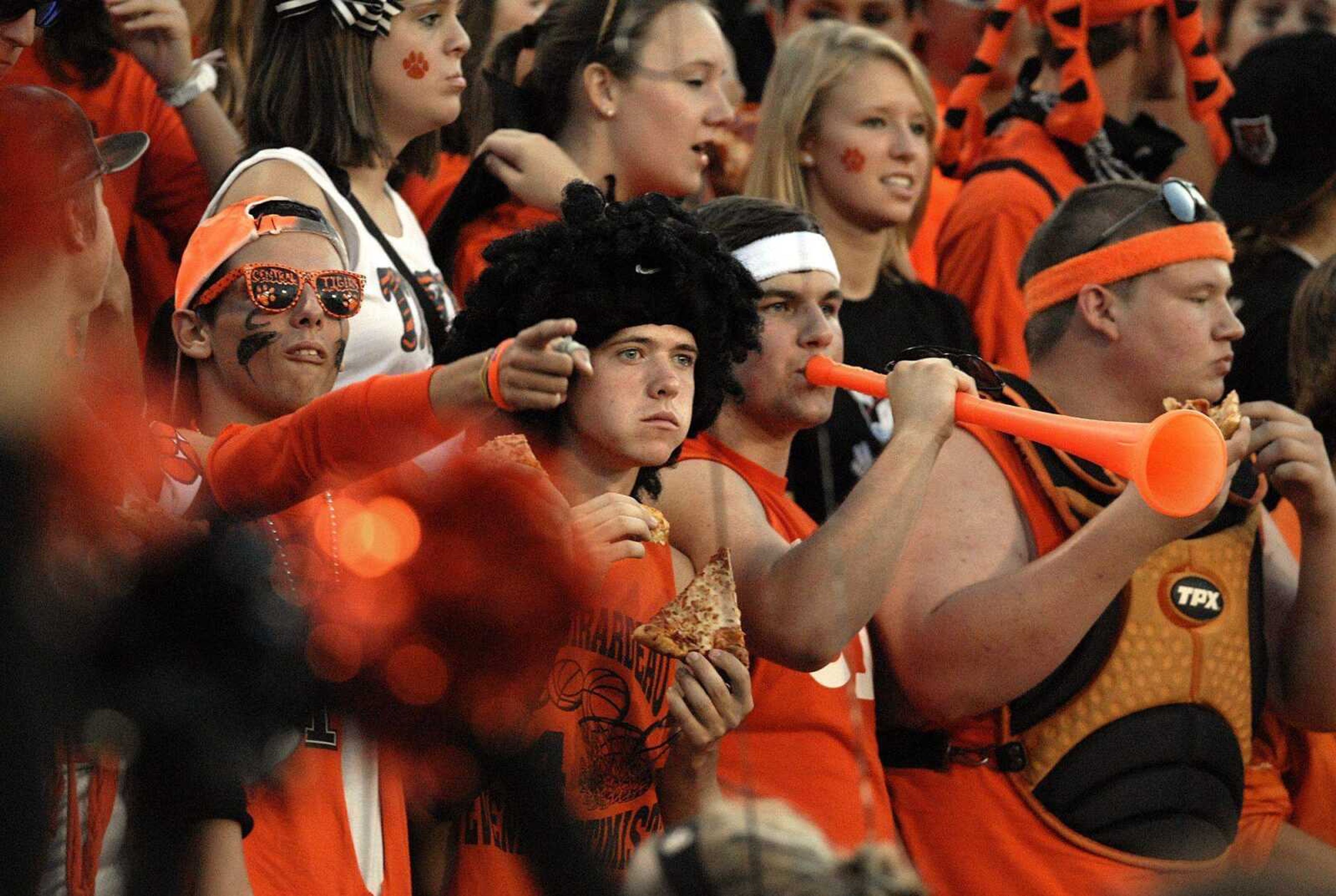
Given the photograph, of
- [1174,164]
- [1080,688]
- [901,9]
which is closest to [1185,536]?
[1080,688]

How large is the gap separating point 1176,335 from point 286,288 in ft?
5.22

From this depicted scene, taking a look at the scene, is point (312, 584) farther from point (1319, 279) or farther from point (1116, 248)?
point (1319, 279)

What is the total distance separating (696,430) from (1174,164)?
2.65 meters

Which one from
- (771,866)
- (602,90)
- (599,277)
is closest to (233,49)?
(602,90)

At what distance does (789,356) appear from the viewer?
2.88 metres

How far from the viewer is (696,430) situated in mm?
2559

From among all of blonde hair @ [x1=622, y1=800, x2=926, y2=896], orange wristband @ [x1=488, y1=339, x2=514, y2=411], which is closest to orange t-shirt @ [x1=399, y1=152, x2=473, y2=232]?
orange wristband @ [x1=488, y1=339, x2=514, y2=411]

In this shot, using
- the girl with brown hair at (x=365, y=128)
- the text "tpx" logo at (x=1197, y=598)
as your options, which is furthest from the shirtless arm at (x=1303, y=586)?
the girl with brown hair at (x=365, y=128)

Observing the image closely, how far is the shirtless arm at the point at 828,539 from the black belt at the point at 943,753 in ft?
1.05

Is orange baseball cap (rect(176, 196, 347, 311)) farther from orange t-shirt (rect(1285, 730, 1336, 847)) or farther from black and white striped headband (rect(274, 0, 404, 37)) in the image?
orange t-shirt (rect(1285, 730, 1336, 847))

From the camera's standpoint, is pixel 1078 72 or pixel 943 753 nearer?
pixel 943 753

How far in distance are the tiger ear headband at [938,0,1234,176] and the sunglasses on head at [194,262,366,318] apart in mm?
2372

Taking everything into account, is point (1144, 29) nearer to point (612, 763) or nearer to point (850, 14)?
point (850, 14)

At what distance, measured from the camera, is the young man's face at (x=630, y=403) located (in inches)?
90.1
